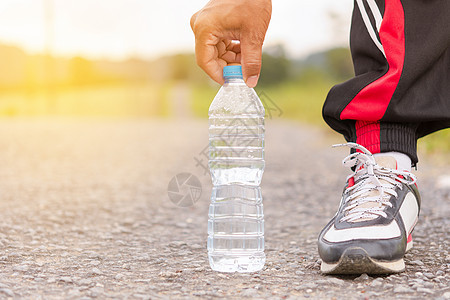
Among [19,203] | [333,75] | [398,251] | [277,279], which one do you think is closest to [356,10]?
[398,251]

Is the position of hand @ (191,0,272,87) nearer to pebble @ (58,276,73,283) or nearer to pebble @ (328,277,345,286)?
pebble @ (328,277,345,286)

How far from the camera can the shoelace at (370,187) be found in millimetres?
1519

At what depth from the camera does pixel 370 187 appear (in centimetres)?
157

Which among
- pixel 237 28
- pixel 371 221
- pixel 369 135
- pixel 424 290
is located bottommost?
pixel 424 290

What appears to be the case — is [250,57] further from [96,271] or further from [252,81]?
[96,271]

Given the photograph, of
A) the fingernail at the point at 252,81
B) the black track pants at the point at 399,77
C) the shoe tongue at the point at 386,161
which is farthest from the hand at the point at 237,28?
the shoe tongue at the point at 386,161

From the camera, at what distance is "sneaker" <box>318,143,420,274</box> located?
140cm

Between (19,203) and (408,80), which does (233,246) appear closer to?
(408,80)

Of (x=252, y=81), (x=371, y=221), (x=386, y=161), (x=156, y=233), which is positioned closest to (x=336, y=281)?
(x=371, y=221)

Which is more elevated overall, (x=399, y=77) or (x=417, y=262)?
(x=399, y=77)
